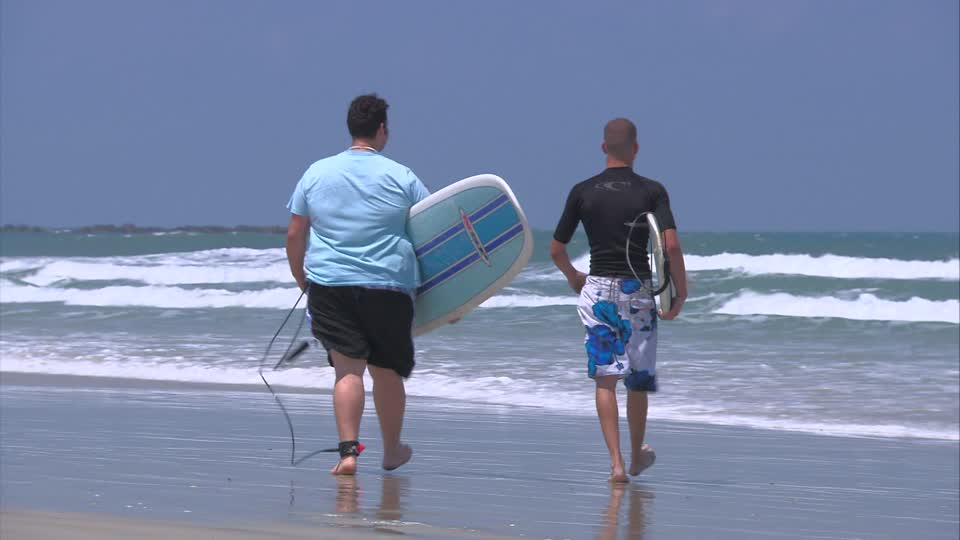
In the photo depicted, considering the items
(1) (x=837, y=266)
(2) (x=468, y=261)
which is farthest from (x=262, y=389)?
(1) (x=837, y=266)

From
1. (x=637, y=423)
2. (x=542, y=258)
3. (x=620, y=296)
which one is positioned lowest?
(x=542, y=258)

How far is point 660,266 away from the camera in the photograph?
5039mm

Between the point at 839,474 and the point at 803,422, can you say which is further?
the point at 803,422

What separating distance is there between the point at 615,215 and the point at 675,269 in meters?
0.31

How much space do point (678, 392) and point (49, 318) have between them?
9.91 m

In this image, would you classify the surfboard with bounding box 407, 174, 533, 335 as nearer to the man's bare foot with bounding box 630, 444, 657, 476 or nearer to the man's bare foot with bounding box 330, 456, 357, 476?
the man's bare foot with bounding box 330, 456, 357, 476

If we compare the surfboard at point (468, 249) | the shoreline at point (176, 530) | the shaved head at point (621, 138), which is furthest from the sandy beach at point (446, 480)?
the shaved head at point (621, 138)

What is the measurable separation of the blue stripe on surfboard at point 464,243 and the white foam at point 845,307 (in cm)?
1436

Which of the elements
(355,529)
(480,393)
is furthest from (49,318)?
(355,529)

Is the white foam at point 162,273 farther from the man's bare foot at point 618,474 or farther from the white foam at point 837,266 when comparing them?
the man's bare foot at point 618,474

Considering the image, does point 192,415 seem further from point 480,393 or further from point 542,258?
point 542,258

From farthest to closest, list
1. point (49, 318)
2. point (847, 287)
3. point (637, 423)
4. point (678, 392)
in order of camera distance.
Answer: point (847, 287) → point (49, 318) → point (678, 392) → point (637, 423)

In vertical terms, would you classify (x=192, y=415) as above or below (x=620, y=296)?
below

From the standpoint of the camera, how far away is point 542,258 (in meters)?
40.6
